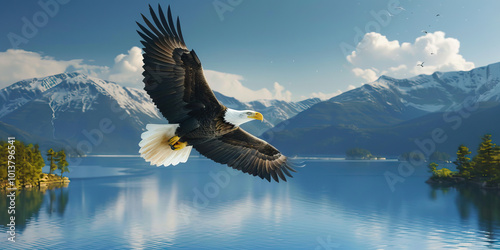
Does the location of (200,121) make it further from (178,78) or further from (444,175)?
(444,175)

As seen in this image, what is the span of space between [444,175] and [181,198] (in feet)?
200

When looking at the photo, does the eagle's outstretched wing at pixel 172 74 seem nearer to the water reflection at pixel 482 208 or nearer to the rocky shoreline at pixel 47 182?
the water reflection at pixel 482 208

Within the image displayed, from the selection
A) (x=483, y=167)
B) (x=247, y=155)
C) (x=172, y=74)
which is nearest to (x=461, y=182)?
(x=483, y=167)

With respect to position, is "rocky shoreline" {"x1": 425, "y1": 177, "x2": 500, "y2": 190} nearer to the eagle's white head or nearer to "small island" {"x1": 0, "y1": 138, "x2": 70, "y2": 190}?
the eagle's white head

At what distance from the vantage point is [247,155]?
9.63 metres

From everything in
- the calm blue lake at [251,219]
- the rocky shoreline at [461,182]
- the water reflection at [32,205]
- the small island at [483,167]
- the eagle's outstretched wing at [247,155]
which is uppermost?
the eagle's outstretched wing at [247,155]

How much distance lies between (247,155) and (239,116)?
2.75 meters

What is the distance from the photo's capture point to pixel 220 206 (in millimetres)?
92875

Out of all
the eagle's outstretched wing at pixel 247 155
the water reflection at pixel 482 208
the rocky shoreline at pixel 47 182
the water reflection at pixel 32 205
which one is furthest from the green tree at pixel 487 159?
the rocky shoreline at pixel 47 182

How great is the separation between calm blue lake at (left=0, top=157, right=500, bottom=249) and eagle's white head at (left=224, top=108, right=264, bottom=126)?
55937 mm

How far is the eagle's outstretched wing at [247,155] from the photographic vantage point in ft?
30.6

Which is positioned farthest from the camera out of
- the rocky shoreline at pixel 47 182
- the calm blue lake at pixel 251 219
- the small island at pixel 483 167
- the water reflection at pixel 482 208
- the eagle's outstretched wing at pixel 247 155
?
the rocky shoreline at pixel 47 182

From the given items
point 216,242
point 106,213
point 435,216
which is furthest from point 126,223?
point 435,216

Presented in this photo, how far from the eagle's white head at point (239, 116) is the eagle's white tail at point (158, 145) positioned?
1.08 meters
